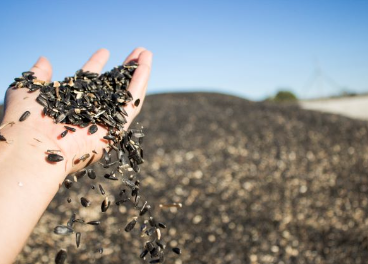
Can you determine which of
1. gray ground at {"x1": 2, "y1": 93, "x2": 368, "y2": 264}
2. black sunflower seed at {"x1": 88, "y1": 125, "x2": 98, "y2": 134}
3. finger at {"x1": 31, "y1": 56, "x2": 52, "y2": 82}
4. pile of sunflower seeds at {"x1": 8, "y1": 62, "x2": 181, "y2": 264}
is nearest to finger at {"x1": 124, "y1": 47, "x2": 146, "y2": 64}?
pile of sunflower seeds at {"x1": 8, "y1": 62, "x2": 181, "y2": 264}

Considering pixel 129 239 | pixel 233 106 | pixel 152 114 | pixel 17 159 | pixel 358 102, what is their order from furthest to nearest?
1. pixel 358 102
2. pixel 233 106
3. pixel 152 114
4. pixel 129 239
5. pixel 17 159

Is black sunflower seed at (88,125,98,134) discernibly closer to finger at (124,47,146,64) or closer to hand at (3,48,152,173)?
hand at (3,48,152,173)

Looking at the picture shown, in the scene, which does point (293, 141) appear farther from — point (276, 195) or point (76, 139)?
point (76, 139)

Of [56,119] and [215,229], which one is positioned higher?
[56,119]

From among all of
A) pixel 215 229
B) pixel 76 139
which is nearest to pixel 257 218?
pixel 215 229

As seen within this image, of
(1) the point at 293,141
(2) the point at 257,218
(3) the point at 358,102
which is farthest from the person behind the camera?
(3) the point at 358,102

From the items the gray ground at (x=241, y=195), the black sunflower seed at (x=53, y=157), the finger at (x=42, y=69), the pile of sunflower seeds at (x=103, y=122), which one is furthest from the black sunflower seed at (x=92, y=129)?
the gray ground at (x=241, y=195)

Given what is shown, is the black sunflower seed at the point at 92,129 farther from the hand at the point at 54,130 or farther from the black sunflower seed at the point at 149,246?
the black sunflower seed at the point at 149,246
